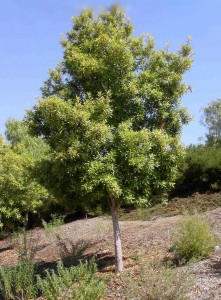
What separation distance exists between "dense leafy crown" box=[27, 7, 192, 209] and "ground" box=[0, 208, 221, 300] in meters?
1.61

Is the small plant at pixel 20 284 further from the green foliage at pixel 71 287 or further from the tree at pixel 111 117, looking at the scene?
the tree at pixel 111 117

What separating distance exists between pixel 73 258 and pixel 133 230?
8.70 feet

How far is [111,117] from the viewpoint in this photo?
775 centimetres

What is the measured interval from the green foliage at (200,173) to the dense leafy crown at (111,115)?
8538 millimetres

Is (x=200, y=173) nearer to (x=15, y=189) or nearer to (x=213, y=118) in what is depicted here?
(x=15, y=189)

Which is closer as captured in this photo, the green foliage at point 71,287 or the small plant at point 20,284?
the green foliage at point 71,287

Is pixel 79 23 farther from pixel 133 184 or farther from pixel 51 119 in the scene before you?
pixel 133 184

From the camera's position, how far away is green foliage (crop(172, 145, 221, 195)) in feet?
53.8

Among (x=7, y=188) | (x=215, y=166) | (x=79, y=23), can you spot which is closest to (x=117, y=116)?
(x=79, y=23)

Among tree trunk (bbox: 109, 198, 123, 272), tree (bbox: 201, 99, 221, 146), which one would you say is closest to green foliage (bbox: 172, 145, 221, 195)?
tree trunk (bbox: 109, 198, 123, 272)

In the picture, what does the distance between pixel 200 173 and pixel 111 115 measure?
1002 centimetres

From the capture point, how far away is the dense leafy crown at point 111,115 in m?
7.18

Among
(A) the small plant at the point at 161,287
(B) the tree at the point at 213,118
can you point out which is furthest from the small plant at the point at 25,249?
(B) the tree at the point at 213,118

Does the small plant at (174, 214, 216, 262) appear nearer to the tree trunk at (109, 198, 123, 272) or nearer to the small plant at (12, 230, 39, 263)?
the tree trunk at (109, 198, 123, 272)
